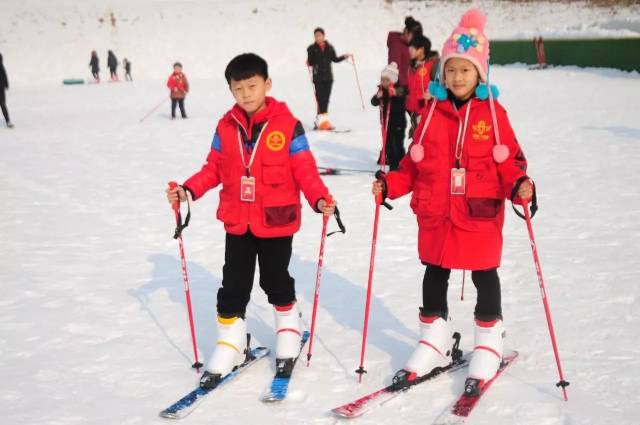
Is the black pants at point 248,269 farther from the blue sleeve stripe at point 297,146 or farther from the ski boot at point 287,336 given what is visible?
the blue sleeve stripe at point 297,146

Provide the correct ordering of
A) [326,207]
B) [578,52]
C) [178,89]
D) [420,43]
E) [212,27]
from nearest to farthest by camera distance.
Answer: [326,207], [420,43], [178,89], [578,52], [212,27]

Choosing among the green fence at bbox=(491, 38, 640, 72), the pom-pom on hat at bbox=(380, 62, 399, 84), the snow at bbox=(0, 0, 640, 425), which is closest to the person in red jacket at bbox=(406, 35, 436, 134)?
the pom-pom on hat at bbox=(380, 62, 399, 84)

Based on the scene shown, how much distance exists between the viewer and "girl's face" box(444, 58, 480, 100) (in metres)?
3.41

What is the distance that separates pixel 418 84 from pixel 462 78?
199 inches

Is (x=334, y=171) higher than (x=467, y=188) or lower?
lower

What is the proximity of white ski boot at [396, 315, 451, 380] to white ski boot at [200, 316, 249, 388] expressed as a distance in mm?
907

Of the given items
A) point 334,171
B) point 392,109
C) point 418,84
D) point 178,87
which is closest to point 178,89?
point 178,87

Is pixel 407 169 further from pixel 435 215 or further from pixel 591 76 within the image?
pixel 591 76

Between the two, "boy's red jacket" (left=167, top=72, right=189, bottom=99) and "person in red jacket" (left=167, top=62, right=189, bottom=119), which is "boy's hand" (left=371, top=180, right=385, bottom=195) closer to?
"person in red jacket" (left=167, top=62, right=189, bottom=119)

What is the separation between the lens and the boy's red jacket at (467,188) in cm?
336

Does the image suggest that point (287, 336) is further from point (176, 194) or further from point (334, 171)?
point (334, 171)

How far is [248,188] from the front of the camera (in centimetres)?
359

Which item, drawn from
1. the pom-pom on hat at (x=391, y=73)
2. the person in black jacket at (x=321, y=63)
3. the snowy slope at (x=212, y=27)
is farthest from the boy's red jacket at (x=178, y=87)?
the snowy slope at (x=212, y=27)

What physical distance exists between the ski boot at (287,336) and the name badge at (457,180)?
1135 mm
